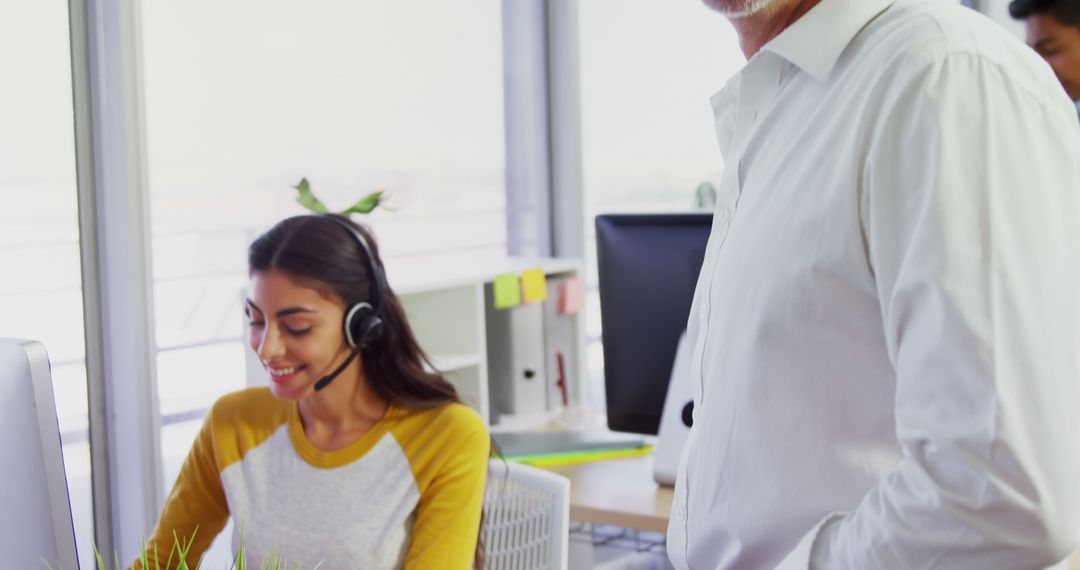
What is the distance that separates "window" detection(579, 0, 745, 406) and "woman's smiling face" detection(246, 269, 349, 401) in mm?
1912

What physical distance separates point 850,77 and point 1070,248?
20 cm

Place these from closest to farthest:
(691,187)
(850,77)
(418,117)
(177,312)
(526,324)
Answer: (850,77) → (177,312) → (526,324) → (418,117) → (691,187)

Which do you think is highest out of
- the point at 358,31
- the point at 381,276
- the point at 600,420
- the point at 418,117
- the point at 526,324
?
the point at 358,31

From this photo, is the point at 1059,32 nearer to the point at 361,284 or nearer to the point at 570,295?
the point at 570,295

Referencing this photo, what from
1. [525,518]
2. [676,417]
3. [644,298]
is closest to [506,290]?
[644,298]

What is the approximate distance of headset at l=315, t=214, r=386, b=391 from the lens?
1.75 meters

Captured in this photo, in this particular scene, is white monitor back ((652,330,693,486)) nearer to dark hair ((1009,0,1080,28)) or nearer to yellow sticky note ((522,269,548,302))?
yellow sticky note ((522,269,548,302))

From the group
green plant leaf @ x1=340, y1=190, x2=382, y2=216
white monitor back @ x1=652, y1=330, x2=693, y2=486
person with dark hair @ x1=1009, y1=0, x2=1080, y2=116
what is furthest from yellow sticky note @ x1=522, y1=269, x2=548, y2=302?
person with dark hair @ x1=1009, y1=0, x2=1080, y2=116

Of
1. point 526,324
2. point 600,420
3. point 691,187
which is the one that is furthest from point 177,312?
point 691,187

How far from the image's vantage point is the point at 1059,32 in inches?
113

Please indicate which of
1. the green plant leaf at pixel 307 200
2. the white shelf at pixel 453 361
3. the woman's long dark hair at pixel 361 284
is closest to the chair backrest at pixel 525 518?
the woman's long dark hair at pixel 361 284

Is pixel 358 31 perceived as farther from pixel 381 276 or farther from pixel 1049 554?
pixel 1049 554

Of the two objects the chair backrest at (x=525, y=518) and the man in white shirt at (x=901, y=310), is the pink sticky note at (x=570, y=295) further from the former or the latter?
the man in white shirt at (x=901, y=310)

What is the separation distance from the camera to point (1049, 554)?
0.71 m
